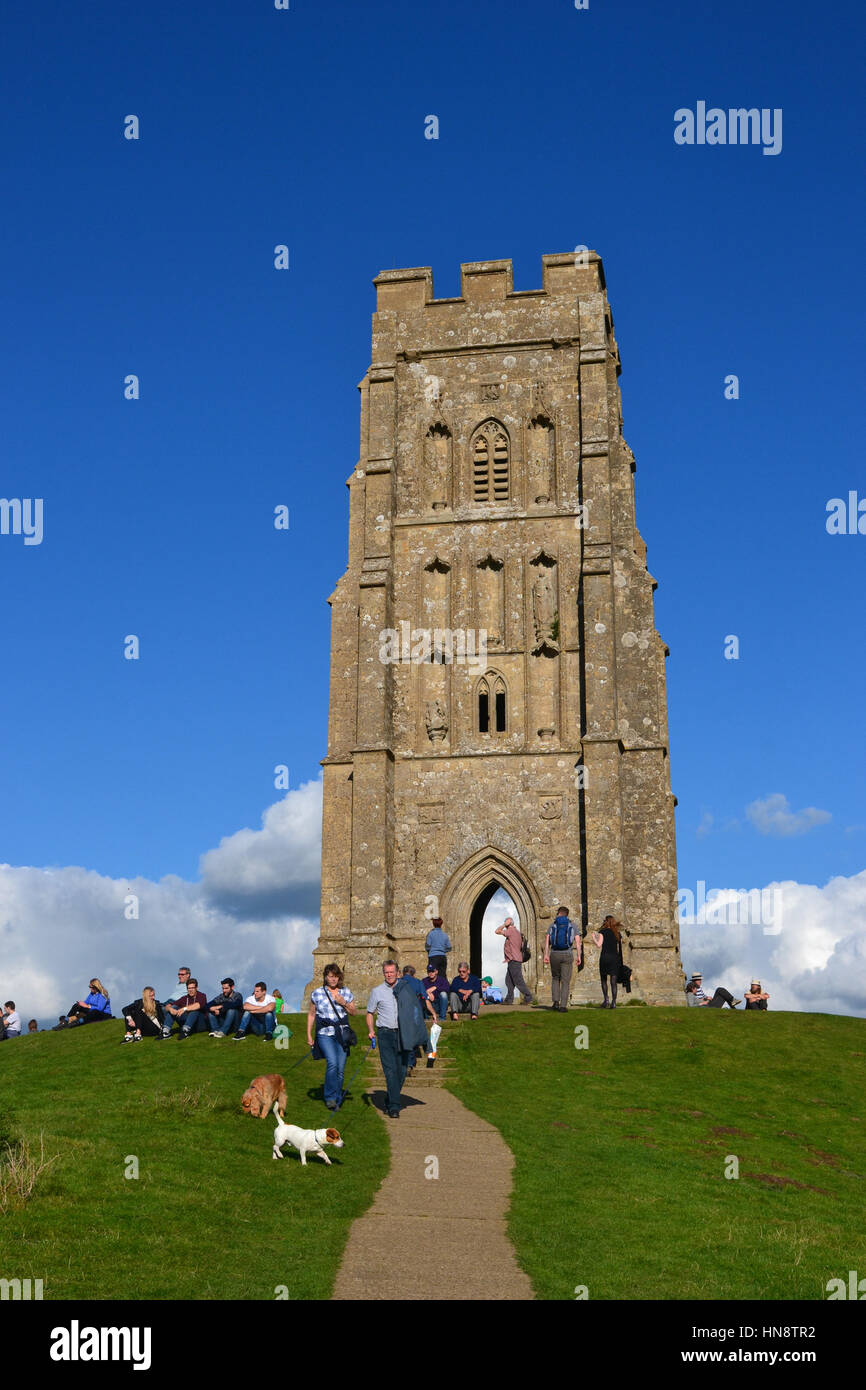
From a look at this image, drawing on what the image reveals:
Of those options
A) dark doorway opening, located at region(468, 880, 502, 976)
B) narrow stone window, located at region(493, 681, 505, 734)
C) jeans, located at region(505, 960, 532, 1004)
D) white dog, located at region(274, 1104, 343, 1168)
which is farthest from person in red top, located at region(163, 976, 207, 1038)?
narrow stone window, located at region(493, 681, 505, 734)

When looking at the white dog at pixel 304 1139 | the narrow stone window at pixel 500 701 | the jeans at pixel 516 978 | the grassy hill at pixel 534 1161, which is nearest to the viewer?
the grassy hill at pixel 534 1161

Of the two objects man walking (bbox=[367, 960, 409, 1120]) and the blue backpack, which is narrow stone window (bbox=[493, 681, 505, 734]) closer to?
the blue backpack

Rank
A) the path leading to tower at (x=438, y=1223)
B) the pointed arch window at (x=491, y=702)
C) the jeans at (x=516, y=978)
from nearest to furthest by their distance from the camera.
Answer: the path leading to tower at (x=438, y=1223)
the jeans at (x=516, y=978)
the pointed arch window at (x=491, y=702)

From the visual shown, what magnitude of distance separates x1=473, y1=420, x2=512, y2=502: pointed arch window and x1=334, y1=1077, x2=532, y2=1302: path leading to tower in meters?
22.2

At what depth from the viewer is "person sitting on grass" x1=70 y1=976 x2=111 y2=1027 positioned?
30094 mm

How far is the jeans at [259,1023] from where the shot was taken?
24.8 meters

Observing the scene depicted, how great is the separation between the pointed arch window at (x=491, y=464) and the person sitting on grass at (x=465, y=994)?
14656mm

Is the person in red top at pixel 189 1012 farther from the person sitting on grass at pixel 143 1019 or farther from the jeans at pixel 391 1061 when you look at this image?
the jeans at pixel 391 1061

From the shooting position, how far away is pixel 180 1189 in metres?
13.2

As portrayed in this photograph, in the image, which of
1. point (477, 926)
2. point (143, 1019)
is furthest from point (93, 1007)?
point (477, 926)

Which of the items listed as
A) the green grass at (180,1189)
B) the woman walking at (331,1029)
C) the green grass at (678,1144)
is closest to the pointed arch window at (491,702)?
the green grass at (678,1144)

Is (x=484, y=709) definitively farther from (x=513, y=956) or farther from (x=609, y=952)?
(x=609, y=952)

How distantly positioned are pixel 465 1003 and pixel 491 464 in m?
16.3
